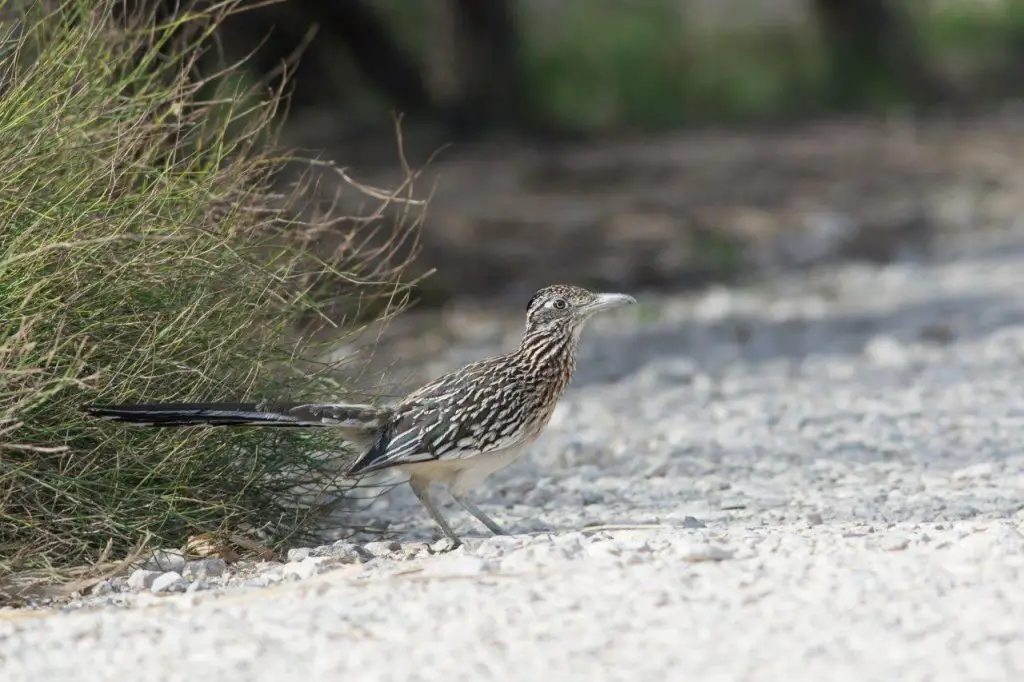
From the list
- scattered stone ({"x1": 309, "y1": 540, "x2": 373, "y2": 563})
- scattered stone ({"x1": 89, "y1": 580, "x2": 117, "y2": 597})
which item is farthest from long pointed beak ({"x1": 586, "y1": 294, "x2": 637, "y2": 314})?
scattered stone ({"x1": 89, "y1": 580, "x2": 117, "y2": 597})

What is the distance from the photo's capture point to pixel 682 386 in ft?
30.2

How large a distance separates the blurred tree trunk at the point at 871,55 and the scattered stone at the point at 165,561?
1456cm

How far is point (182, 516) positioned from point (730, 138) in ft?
41.5

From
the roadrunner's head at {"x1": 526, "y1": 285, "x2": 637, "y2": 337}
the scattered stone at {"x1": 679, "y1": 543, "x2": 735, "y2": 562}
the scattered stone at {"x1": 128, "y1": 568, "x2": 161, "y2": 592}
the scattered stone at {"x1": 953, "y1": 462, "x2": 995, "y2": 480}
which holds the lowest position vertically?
the scattered stone at {"x1": 953, "y1": 462, "x2": 995, "y2": 480}

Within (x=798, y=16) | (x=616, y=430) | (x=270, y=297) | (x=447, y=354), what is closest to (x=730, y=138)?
(x=798, y=16)

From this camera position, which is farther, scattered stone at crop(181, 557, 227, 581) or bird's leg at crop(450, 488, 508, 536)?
bird's leg at crop(450, 488, 508, 536)

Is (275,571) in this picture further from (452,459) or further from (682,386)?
(682,386)

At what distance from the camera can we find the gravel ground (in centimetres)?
387

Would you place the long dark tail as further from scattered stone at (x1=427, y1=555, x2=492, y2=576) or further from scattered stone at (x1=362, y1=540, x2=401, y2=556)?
scattered stone at (x1=427, y1=555, x2=492, y2=576)

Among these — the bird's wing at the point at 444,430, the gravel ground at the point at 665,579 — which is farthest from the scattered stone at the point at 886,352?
the bird's wing at the point at 444,430

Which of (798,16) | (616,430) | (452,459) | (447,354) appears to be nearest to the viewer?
(452,459)

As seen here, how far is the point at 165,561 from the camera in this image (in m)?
5.08

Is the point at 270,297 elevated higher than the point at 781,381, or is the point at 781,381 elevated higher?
the point at 270,297

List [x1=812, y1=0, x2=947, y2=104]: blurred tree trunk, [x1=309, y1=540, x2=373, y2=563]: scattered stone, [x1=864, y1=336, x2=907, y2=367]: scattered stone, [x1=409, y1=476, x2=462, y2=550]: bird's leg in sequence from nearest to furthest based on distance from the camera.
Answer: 1. [x1=309, y1=540, x2=373, y2=563]: scattered stone
2. [x1=409, y1=476, x2=462, y2=550]: bird's leg
3. [x1=864, y1=336, x2=907, y2=367]: scattered stone
4. [x1=812, y1=0, x2=947, y2=104]: blurred tree trunk
